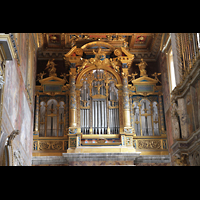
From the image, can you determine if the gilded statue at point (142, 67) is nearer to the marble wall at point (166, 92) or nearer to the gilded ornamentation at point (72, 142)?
the marble wall at point (166, 92)

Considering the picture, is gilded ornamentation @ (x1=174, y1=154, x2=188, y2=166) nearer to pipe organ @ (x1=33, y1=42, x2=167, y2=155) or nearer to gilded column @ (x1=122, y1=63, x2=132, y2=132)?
pipe organ @ (x1=33, y1=42, x2=167, y2=155)

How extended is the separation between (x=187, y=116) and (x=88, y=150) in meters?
5.43

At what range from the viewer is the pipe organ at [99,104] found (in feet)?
52.0

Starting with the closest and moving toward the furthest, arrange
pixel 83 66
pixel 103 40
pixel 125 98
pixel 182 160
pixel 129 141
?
pixel 182 160 < pixel 129 141 < pixel 125 98 < pixel 83 66 < pixel 103 40

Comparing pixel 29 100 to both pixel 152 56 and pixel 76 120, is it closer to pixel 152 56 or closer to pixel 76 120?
pixel 76 120

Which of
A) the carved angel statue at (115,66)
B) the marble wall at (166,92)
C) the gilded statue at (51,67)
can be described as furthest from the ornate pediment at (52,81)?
the marble wall at (166,92)

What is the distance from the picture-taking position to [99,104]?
16328 mm

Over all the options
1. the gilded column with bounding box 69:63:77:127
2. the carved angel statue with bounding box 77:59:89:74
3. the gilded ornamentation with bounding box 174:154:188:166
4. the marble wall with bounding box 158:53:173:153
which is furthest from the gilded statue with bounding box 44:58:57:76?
the gilded ornamentation with bounding box 174:154:188:166

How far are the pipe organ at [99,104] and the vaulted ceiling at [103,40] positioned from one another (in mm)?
1730

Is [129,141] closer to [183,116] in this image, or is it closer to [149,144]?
[149,144]

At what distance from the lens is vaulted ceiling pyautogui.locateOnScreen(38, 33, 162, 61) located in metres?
17.0

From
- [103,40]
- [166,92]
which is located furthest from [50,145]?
[166,92]

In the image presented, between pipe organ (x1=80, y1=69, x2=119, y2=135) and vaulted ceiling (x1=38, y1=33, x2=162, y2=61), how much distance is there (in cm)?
173

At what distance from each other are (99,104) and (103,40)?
3374 millimetres
